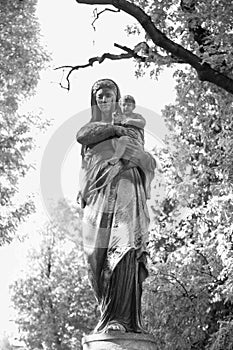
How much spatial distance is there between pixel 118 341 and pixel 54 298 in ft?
68.8

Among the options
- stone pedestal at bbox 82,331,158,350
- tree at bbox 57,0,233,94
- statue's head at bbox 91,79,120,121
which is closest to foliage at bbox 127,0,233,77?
tree at bbox 57,0,233,94

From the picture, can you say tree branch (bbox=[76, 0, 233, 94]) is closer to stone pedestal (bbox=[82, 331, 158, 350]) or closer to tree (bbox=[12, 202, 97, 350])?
stone pedestal (bbox=[82, 331, 158, 350])

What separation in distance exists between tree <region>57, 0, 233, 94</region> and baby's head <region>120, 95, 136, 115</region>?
228 centimetres

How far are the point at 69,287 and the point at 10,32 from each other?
1494 centimetres

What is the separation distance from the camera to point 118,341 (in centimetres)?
516

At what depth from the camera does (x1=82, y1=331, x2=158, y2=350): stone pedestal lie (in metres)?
5.13

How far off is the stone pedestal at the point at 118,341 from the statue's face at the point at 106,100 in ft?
7.68

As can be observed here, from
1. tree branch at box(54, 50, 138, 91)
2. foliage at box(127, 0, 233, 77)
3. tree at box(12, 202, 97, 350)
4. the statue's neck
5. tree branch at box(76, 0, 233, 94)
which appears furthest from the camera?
tree at box(12, 202, 97, 350)

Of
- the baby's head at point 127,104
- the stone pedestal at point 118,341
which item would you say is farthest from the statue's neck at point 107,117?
the stone pedestal at point 118,341

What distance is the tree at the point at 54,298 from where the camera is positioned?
24.6m

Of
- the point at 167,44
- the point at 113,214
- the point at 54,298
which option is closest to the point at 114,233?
the point at 113,214

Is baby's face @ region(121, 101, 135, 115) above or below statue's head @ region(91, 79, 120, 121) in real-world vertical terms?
below

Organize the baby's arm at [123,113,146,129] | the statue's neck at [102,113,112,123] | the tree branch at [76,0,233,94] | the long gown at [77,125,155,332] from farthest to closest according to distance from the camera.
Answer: the tree branch at [76,0,233,94], the statue's neck at [102,113,112,123], the baby's arm at [123,113,146,129], the long gown at [77,125,155,332]

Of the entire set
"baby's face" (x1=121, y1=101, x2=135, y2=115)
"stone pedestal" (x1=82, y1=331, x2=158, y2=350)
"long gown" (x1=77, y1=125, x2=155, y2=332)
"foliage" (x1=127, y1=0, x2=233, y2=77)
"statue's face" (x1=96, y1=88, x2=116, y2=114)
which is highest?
"foliage" (x1=127, y1=0, x2=233, y2=77)
